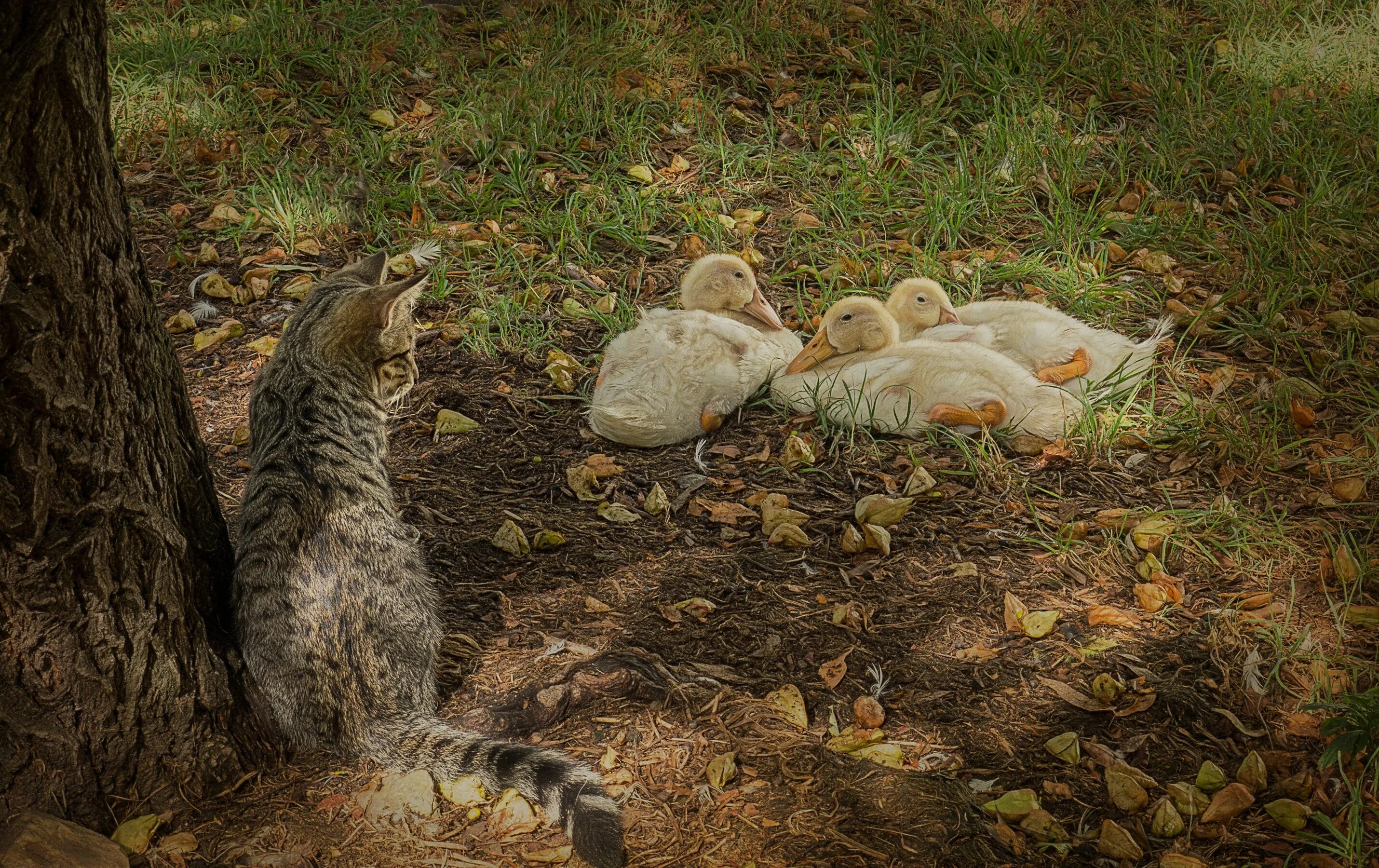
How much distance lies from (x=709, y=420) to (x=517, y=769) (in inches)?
75.5

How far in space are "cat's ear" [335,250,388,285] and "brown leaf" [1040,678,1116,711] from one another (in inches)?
93.3

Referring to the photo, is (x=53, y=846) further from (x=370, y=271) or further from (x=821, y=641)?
(x=821, y=641)

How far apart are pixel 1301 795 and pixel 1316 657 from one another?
20.3 inches

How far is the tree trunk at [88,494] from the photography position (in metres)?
2.23

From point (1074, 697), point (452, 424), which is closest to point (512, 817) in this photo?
point (1074, 697)

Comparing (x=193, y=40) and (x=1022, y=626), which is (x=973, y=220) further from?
(x=193, y=40)

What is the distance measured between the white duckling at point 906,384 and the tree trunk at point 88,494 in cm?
236

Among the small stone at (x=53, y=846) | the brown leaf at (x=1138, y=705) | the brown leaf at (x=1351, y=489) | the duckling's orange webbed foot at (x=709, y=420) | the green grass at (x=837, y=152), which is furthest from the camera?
the green grass at (x=837, y=152)

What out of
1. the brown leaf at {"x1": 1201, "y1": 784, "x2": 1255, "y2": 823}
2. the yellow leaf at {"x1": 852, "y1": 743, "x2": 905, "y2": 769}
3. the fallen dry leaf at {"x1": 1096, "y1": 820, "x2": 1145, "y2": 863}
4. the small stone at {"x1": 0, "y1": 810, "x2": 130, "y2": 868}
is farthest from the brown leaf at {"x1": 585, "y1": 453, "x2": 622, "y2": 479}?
the brown leaf at {"x1": 1201, "y1": 784, "x2": 1255, "y2": 823}

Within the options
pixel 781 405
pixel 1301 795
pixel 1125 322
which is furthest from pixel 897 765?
pixel 1125 322

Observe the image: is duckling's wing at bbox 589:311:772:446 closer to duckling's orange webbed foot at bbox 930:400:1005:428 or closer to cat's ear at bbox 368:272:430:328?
duckling's orange webbed foot at bbox 930:400:1005:428

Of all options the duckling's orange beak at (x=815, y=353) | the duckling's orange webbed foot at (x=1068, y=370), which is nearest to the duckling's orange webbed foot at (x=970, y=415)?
the duckling's orange webbed foot at (x=1068, y=370)

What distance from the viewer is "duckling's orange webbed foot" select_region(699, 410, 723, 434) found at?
4371 millimetres

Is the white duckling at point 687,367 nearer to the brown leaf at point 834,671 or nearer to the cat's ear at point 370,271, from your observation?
the cat's ear at point 370,271
